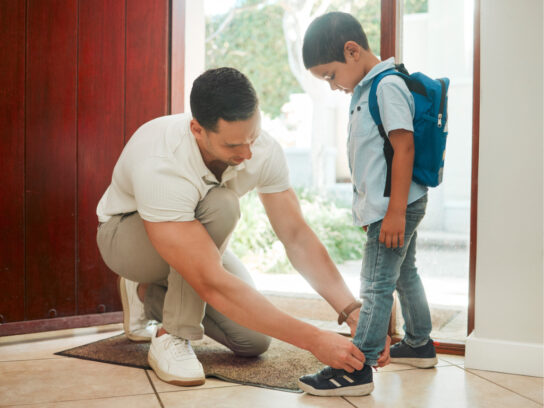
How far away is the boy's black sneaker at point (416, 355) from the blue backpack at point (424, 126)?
1.60 feet

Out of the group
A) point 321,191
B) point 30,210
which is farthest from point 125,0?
point 321,191

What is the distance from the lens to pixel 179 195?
129cm

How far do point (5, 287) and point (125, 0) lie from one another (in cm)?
108

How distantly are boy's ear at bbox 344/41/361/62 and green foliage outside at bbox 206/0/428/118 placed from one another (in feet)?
16.6

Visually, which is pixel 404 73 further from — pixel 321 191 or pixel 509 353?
pixel 321 191

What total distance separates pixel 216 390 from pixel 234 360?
0.24 meters

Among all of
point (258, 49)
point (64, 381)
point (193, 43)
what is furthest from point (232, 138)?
point (258, 49)

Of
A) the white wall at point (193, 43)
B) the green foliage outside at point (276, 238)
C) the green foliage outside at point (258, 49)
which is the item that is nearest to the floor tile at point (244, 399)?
the white wall at point (193, 43)

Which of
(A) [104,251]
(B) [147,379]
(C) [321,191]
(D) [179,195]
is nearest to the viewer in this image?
(D) [179,195]

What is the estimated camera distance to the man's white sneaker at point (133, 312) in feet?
5.70

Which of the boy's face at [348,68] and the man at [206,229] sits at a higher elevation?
the boy's face at [348,68]

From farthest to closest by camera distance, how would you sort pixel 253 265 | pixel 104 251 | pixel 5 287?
pixel 253 265 → pixel 5 287 → pixel 104 251

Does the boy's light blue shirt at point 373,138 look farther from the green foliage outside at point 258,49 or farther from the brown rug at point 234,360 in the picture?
the green foliage outside at point 258,49

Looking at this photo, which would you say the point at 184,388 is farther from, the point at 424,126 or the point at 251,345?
the point at 424,126
